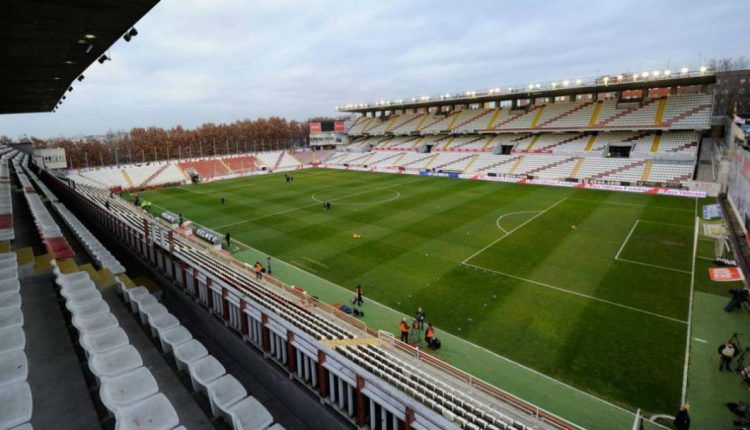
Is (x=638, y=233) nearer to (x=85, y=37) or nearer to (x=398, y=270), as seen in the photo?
(x=398, y=270)

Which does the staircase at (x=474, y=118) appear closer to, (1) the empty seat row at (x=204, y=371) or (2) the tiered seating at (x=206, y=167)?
(2) the tiered seating at (x=206, y=167)

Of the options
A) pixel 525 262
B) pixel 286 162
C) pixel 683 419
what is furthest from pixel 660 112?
pixel 286 162

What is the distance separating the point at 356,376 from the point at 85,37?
36.1 ft

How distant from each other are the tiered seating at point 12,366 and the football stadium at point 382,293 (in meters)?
0.03

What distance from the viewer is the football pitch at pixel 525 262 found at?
12.0 meters

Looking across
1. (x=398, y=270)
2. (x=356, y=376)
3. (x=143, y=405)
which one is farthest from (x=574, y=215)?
(x=143, y=405)

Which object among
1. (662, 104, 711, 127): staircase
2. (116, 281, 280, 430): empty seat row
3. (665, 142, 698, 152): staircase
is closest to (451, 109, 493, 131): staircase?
(662, 104, 711, 127): staircase

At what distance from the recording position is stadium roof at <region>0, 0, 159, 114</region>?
771cm

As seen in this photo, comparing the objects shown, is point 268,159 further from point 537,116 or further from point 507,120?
point 537,116

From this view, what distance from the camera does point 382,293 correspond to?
16.4 metres

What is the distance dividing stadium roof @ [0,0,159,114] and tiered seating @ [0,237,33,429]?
554 centimetres

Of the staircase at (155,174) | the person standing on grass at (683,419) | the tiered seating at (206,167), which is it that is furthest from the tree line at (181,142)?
the person standing on grass at (683,419)

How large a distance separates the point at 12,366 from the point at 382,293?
1274cm

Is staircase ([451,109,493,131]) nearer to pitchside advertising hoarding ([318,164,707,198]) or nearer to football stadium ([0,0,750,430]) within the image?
pitchside advertising hoarding ([318,164,707,198])
